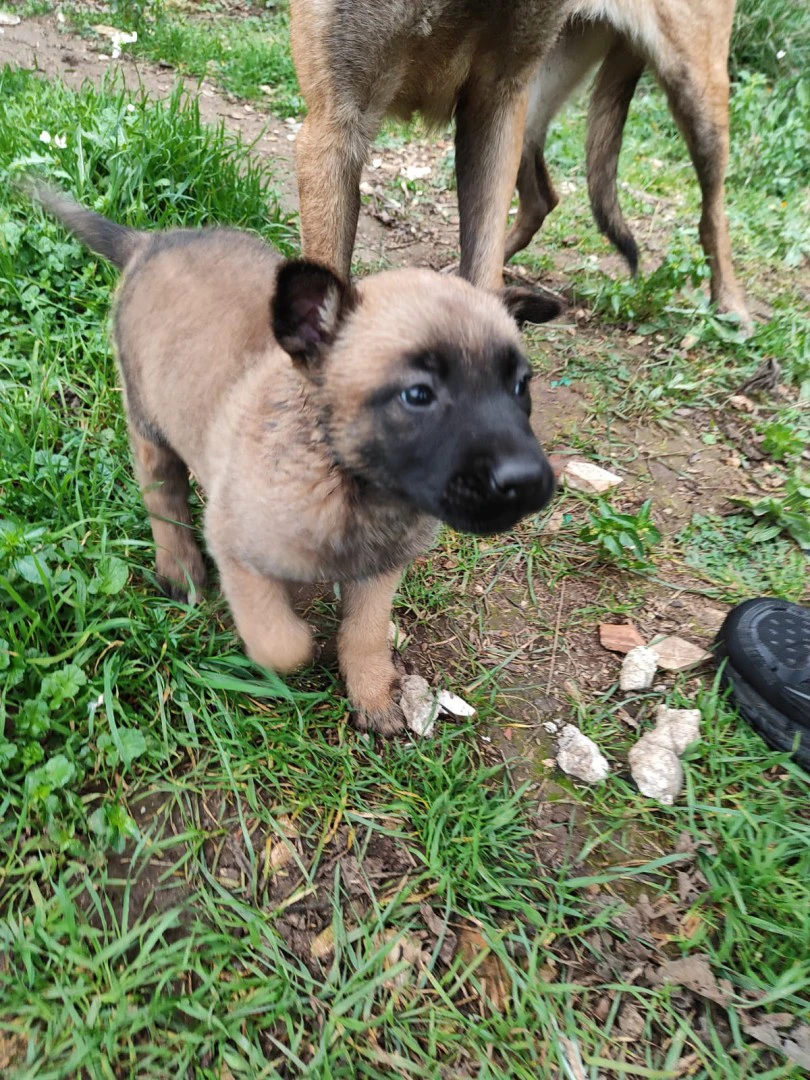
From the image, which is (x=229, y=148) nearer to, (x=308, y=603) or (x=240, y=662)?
(x=308, y=603)

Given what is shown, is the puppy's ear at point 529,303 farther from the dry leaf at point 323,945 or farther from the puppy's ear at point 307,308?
the dry leaf at point 323,945

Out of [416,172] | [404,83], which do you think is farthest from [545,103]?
[404,83]

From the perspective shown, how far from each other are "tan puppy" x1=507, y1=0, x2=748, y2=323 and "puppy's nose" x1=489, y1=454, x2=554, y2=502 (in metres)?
2.81

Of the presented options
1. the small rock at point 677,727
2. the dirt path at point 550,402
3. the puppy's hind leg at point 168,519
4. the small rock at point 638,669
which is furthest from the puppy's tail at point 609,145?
the puppy's hind leg at point 168,519

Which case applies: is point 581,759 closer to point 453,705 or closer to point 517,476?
point 453,705

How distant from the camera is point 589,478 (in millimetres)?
3033

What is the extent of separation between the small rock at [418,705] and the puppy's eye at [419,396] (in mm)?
917

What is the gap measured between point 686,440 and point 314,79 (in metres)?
2.13

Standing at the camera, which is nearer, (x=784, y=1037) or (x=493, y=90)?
(x=784, y=1037)

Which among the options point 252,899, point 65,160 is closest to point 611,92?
point 65,160

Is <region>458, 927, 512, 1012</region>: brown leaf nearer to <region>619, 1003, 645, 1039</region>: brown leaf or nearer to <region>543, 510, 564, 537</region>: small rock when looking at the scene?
<region>619, 1003, 645, 1039</region>: brown leaf

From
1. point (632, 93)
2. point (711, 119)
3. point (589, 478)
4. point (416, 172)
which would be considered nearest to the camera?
point (589, 478)

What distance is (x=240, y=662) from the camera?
211 cm

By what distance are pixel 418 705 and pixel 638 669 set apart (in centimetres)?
72
